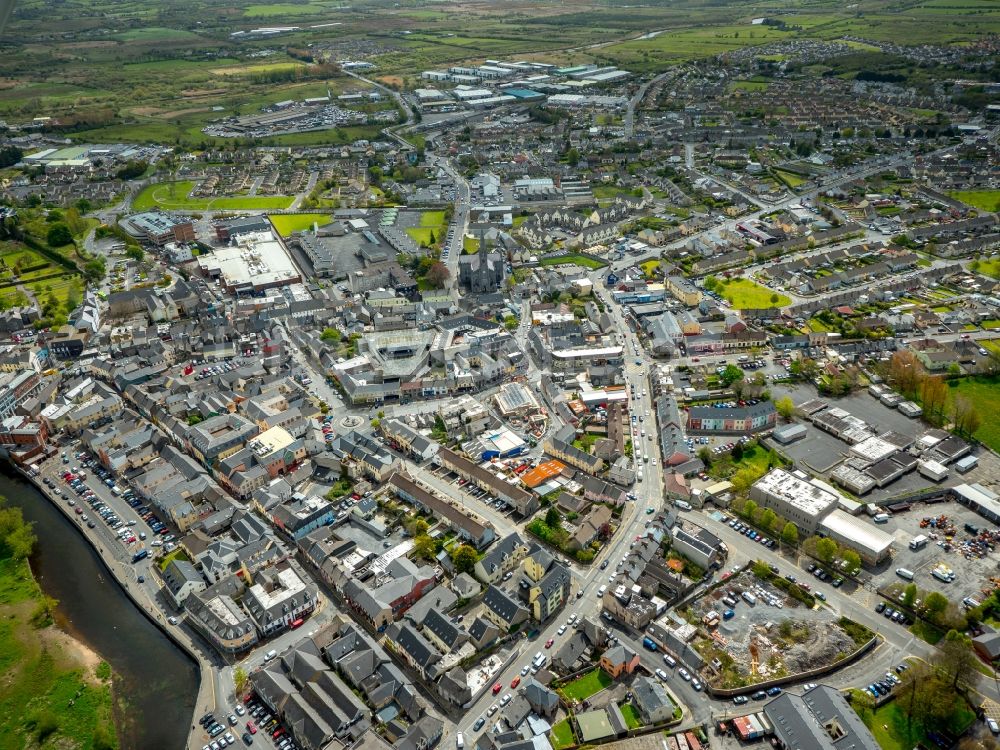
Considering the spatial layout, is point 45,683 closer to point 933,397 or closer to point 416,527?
point 416,527

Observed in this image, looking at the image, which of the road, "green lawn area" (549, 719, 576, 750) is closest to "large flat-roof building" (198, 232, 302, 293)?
the road

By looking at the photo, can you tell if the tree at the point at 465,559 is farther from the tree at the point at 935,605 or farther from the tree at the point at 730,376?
the tree at the point at 730,376

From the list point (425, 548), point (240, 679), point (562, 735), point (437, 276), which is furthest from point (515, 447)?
point (437, 276)

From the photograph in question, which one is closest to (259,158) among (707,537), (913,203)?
(913,203)

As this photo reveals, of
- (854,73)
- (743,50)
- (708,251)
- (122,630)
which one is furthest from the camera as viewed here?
(743,50)

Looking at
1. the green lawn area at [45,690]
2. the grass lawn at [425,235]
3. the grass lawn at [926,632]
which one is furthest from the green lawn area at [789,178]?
the green lawn area at [45,690]

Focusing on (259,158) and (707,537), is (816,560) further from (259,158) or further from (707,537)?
(259,158)
